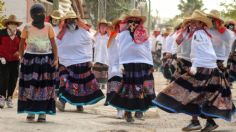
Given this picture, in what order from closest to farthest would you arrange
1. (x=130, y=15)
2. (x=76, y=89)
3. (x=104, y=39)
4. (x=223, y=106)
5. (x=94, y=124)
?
(x=223, y=106) → (x=94, y=124) → (x=130, y=15) → (x=76, y=89) → (x=104, y=39)

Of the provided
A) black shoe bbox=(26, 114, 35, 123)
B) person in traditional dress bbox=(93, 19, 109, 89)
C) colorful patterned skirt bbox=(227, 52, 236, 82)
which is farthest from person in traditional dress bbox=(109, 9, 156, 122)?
person in traditional dress bbox=(93, 19, 109, 89)

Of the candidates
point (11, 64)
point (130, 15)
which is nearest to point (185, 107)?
point (130, 15)

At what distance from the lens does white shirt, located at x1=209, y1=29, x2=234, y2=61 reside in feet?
44.5

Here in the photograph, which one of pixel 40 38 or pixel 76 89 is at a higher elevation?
pixel 40 38

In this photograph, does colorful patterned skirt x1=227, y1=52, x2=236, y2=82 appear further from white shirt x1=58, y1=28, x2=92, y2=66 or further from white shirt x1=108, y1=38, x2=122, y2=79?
white shirt x1=58, y1=28, x2=92, y2=66

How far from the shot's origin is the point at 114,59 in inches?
546

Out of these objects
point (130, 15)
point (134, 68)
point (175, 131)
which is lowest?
point (175, 131)

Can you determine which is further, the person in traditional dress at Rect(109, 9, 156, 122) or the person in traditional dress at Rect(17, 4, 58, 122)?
the person in traditional dress at Rect(109, 9, 156, 122)

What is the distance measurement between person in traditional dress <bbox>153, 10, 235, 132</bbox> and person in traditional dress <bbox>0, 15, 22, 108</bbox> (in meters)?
4.18

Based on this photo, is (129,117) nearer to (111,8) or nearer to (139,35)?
(139,35)

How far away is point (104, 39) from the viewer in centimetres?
1947

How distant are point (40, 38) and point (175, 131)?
2.51 metres

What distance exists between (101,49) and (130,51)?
6.80 meters

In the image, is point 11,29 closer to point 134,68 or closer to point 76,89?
point 76,89
